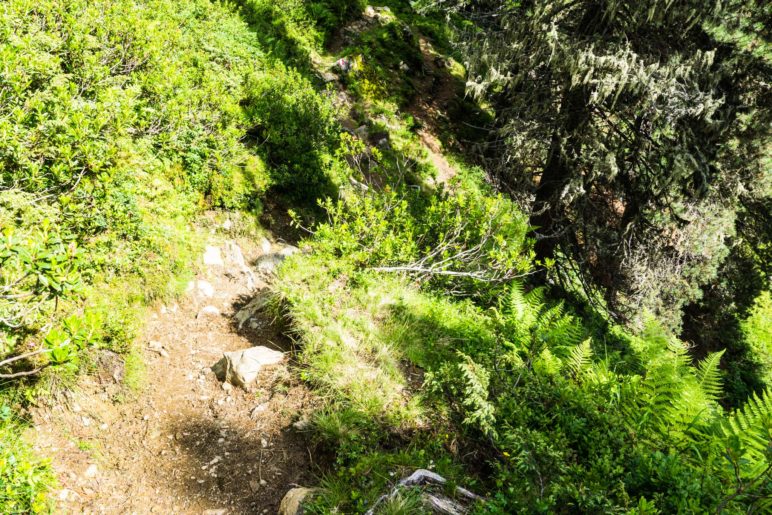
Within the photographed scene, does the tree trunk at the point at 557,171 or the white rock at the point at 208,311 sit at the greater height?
the tree trunk at the point at 557,171

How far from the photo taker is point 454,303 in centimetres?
655

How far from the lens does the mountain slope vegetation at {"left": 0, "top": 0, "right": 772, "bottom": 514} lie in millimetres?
3322

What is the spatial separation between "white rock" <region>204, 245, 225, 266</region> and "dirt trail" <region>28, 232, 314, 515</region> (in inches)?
40.2

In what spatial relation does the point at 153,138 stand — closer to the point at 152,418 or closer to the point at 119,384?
the point at 119,384

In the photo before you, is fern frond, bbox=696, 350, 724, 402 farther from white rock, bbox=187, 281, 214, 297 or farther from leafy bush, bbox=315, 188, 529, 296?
white rock, bbox=187, 281, 214, 297

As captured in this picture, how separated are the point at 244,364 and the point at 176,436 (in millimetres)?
900

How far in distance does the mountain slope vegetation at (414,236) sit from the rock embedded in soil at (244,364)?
30 centimetres

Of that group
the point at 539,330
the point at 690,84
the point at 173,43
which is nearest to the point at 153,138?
the point at 173,43

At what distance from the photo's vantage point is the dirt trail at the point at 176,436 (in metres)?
3.47

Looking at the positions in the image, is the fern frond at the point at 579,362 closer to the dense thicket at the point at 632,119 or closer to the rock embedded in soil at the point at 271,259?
the dense thicket at the point at 632,119

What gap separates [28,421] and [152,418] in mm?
960

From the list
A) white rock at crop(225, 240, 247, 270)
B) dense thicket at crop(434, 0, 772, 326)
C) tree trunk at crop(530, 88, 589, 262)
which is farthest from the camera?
tree trunk at crop(530, 88, 589, 262)

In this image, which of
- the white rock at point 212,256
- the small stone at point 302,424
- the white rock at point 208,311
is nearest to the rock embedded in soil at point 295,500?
the small stone at point 302,424

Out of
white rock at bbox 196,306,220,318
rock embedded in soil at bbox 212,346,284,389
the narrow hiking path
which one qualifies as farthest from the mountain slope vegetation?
white rock at bbox 196,306,220,318
